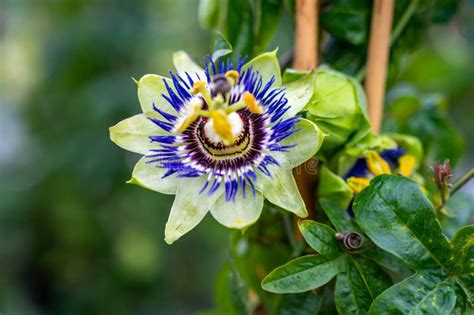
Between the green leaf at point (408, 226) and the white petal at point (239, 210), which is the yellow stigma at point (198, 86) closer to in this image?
the white petal at point (239, 210)

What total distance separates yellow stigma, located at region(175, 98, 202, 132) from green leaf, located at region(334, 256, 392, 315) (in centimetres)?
31

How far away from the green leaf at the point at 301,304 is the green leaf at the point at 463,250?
227 millimetres

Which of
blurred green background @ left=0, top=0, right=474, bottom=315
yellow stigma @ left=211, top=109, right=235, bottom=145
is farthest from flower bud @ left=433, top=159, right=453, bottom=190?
blurred green background @ left=0, top=0, right=474, bottom=315

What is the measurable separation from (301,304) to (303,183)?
0.64 feet

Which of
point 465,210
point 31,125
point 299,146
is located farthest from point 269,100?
point 31,125

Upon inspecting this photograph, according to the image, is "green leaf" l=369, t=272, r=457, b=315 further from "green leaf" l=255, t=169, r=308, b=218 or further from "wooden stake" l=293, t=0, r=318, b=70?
"wooden stake" l=293, t=0, r=318, b=70

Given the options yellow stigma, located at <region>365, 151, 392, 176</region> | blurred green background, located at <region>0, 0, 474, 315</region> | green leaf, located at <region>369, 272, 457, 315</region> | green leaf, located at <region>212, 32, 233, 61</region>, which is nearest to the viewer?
green leaf, located at <region>369, 272, 457, 315</region>

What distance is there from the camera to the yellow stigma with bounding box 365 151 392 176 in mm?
1104

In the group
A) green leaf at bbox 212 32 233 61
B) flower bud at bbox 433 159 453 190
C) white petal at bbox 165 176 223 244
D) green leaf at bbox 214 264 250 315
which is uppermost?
green leaf at bbox 212 32 233 61

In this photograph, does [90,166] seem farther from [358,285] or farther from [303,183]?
[358,285]

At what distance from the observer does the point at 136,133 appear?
3.20 feet

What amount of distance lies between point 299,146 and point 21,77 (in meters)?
2.53

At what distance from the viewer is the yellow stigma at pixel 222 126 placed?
3.06ft

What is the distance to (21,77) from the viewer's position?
3.19 meters
